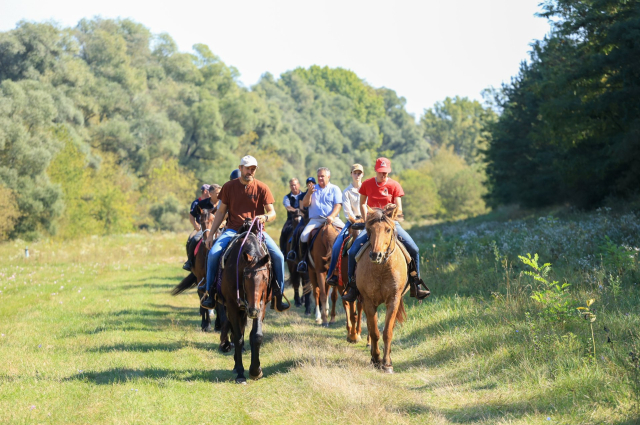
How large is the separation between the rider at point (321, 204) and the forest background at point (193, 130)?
11597 mm

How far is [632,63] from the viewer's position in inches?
732

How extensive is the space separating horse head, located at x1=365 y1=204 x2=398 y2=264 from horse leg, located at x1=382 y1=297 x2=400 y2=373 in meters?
0.83

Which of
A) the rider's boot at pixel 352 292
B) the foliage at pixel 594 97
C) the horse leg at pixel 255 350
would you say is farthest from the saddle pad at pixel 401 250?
the foliage at pixel 594 97

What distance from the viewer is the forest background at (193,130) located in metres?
21.4

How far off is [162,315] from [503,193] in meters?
35.8

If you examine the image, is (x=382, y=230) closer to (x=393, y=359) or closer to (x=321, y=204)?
(x=393, y=359)

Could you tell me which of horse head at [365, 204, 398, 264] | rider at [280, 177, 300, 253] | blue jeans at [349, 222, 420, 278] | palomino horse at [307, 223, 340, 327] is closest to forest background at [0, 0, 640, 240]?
rider at [280, 177, 300, 253]

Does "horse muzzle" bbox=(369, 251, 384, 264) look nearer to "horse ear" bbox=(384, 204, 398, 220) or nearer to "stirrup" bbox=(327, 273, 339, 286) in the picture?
"horse ear" bbox=(384, 204, 398, 220)

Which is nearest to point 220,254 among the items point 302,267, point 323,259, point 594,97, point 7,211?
point 323,259

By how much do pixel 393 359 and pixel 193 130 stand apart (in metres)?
55.9

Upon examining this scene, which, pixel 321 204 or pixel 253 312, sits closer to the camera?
pixel 253 312

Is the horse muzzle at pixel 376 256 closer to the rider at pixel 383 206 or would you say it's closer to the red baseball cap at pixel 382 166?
the rider at pixel 383 206

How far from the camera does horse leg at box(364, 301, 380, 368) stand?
8391mm

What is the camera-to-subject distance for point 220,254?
28.3ft
